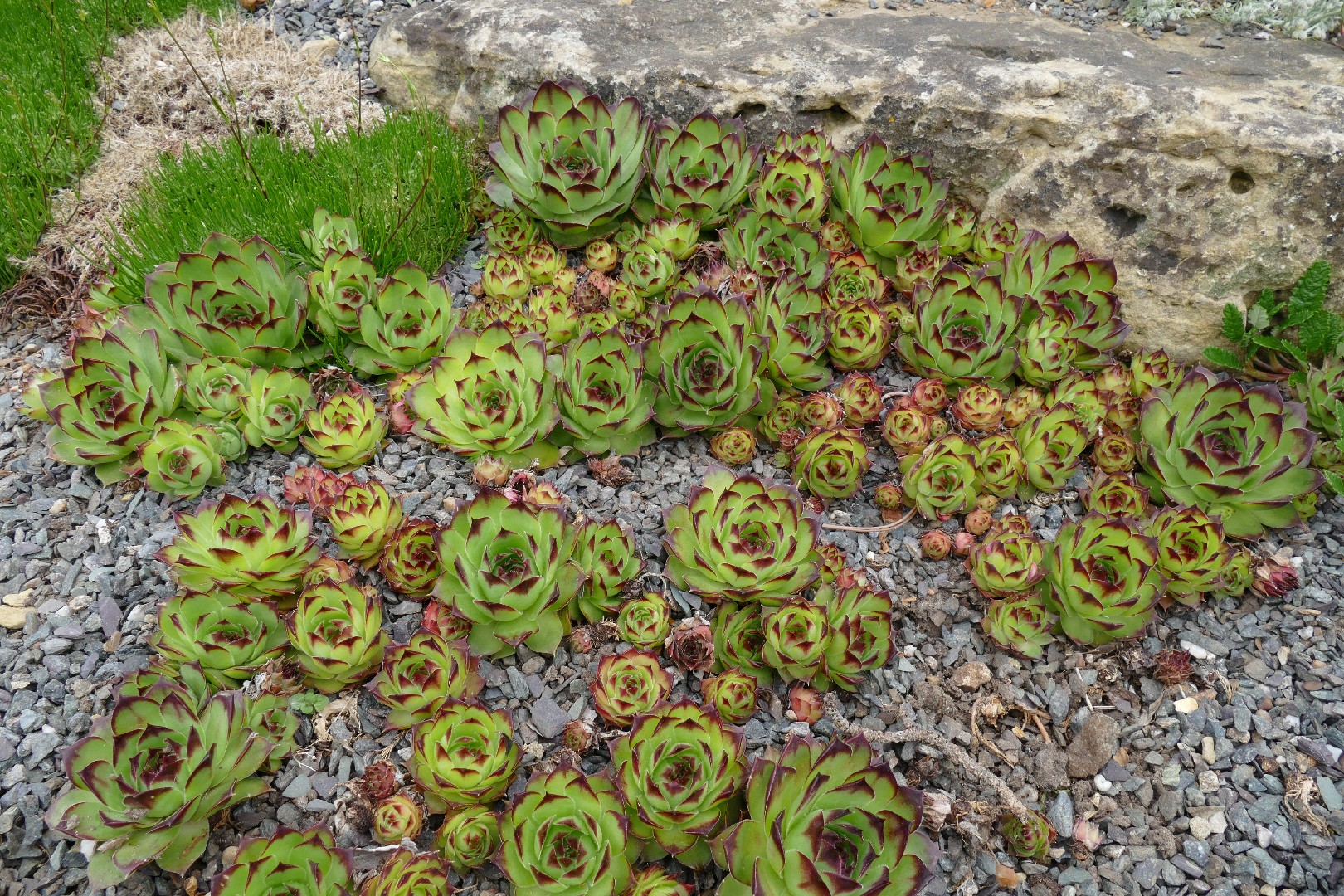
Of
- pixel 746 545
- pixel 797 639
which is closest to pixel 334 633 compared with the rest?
pixel 746 545

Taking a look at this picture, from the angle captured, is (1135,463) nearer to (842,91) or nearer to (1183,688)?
(1183,688)

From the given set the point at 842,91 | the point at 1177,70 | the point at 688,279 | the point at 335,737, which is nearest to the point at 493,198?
the point at 688,279

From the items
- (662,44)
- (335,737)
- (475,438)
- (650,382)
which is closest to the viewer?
(335,737)

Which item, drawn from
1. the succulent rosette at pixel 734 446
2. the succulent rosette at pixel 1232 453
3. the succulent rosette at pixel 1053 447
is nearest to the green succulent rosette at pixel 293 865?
the succulent rosette at pixel 734 446

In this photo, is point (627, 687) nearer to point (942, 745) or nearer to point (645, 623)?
point (645, 623)

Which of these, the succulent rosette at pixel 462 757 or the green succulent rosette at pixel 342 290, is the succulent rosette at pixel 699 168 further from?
the succulent rosette at pixel 462 757

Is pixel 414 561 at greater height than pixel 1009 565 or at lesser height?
greater
